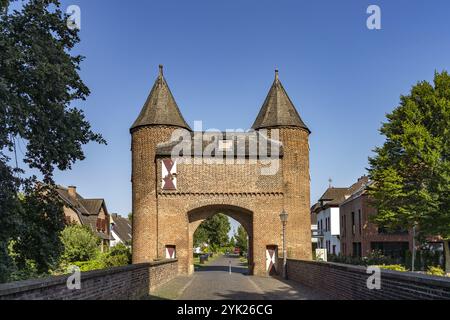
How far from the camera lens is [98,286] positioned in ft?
35.7

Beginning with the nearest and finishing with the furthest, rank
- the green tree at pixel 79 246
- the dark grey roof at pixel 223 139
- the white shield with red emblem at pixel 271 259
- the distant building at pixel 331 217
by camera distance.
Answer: the white shield with red emblem at pixel 271 259 < the dark grey roof at pixel 223 139 < the green tree at pixel 79 246 < the distant building at pixel 331 217

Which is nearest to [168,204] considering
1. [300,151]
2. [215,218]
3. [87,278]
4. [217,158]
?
[217,158]

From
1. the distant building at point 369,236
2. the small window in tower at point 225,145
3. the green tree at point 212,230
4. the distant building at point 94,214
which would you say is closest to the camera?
the small window in tower at point 225,145

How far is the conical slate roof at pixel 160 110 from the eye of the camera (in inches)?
1313

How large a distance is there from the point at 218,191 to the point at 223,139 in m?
3.47

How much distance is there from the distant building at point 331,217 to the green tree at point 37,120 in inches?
1624

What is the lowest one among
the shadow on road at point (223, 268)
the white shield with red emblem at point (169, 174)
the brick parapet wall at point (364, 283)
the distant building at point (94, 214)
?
the shadow on road at point (223, 268)

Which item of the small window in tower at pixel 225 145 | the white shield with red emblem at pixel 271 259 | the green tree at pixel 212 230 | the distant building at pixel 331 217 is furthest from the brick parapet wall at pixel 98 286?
the green tree at pixel 212 230

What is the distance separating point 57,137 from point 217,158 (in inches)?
632

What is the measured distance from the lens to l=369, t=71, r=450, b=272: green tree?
29.6 m

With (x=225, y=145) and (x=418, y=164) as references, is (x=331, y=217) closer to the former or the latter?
(x=418, y=164)

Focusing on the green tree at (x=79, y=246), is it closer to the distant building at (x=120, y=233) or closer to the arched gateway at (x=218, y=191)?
the arched gateway at (x=218, y=191)

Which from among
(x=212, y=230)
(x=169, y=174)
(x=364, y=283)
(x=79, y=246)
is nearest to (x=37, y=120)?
(x=364, y=283)
